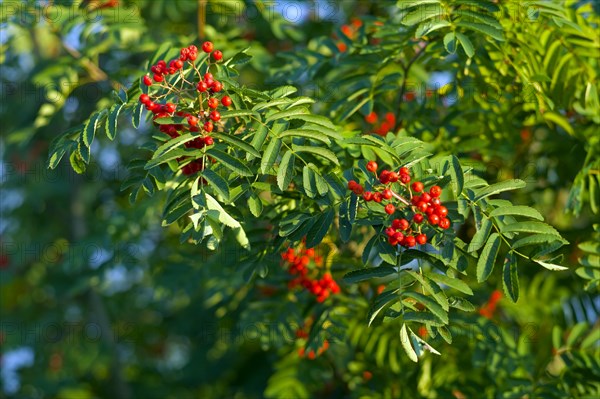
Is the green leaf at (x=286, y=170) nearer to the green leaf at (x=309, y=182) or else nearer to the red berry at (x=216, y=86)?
the green leaf at (x=309, y=182)

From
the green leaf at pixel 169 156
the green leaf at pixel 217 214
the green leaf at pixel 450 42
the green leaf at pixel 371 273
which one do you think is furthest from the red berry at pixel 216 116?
the green leaf at pixel 450 42

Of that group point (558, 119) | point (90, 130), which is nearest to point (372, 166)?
point (90, 130)

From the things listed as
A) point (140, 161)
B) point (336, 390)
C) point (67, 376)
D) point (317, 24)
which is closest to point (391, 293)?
point (140, 161)

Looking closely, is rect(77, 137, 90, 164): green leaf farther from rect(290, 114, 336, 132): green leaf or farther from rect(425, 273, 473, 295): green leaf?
rect(425, 273, 473, 295): green leaf

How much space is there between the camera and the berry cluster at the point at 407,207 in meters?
1.90

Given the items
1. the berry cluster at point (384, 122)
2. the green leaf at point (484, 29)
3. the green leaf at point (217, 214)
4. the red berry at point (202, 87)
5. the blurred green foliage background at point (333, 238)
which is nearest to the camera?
the green leaf at point (217, 214)

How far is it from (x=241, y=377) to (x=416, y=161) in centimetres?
251

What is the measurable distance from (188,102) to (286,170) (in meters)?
0.34

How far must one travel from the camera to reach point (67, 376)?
5.18 m

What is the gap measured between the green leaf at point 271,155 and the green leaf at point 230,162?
44mm

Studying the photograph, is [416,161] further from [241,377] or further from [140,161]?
[241,377]

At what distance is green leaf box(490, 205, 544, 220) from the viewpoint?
196cm

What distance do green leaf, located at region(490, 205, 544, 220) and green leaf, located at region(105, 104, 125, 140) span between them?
1068 mm

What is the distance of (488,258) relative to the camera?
1973mm
